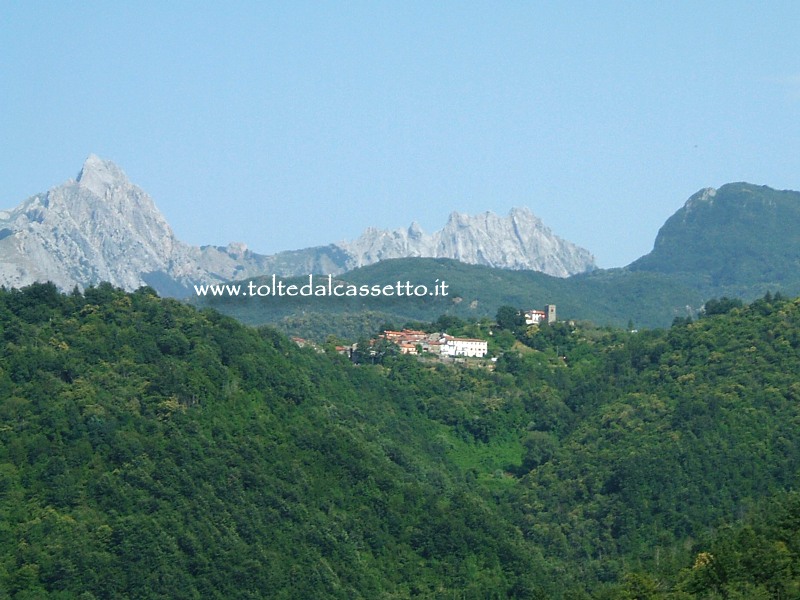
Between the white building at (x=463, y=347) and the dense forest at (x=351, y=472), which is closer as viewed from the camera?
the dense forest at (x=351, y=472)

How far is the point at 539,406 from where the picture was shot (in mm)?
101125

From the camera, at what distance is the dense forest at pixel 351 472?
6316 cm

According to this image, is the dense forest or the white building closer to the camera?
the dense forest

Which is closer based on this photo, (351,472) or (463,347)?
(351,472)

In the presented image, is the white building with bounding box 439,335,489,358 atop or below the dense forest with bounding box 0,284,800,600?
atop

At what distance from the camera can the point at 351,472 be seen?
76.0m

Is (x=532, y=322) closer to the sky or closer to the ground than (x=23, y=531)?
closer to the sky

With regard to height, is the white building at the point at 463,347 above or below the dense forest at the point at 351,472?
above

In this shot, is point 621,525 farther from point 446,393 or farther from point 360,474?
point 446,393

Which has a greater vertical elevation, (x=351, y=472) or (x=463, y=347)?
(x=463, y=347)

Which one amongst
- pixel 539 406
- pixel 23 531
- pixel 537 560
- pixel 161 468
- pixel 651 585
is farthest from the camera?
pixel 539 406

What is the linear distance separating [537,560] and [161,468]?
17.2m

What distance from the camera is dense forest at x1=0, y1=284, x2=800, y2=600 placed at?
207 feet

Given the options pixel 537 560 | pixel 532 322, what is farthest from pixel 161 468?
pixel 532 322
